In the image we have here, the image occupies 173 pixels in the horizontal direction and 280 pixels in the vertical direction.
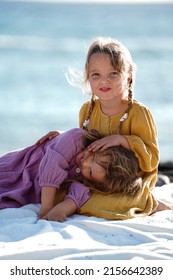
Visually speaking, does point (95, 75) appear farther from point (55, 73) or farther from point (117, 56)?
point (55, 73)

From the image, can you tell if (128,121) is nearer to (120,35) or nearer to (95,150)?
(95,150)

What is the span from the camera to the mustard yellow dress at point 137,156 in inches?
151

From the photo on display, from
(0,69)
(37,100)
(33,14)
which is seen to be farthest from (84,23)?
(37,100)

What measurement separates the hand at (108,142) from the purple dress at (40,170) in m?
0.10

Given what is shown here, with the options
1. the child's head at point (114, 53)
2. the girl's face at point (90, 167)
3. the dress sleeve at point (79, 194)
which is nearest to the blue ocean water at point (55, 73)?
the child's head at point (114, 53)

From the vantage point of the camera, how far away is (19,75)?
1245cm

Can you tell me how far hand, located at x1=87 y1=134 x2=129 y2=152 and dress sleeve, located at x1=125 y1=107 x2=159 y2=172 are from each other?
0.04 metres

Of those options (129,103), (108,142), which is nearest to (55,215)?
(108,142)

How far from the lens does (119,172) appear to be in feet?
12.6

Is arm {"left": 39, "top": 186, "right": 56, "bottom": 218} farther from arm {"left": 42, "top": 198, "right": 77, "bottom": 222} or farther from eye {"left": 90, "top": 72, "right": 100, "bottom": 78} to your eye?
eye {"left": 90, "top": 72, "right": 100, "bottom": 78}

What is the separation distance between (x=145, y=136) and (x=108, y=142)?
0.24 metres

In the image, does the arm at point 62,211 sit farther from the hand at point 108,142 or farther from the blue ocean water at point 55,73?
the blue ocean water at point 55,73

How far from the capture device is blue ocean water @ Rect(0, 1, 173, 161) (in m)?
8.92

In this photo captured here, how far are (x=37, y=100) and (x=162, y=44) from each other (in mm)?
9531
